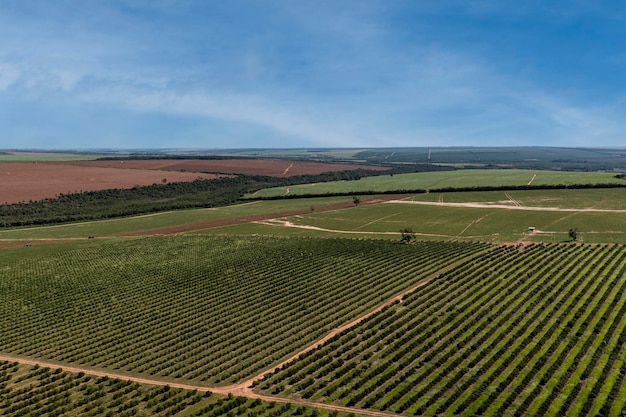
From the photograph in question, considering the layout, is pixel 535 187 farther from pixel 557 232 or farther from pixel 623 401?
pixel 623 401

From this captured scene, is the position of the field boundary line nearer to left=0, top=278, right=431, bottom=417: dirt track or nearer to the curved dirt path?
the curved dirt path

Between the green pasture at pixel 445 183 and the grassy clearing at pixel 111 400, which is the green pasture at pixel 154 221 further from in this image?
the grassy clearing at pixel 111 400

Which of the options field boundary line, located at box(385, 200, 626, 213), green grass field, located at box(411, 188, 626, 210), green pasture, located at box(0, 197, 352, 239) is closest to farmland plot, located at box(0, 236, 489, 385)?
green pasture, located at box(0, 197, 352, 239)

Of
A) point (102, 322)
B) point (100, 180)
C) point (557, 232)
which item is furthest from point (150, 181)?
point (557, 232)

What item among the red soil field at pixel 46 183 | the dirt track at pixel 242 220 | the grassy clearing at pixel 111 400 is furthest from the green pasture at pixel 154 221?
the grassy clearing at pixel 111 400

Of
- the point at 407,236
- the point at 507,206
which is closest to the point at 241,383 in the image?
the point at 407,236

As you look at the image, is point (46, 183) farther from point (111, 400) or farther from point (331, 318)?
point (331, 318)
